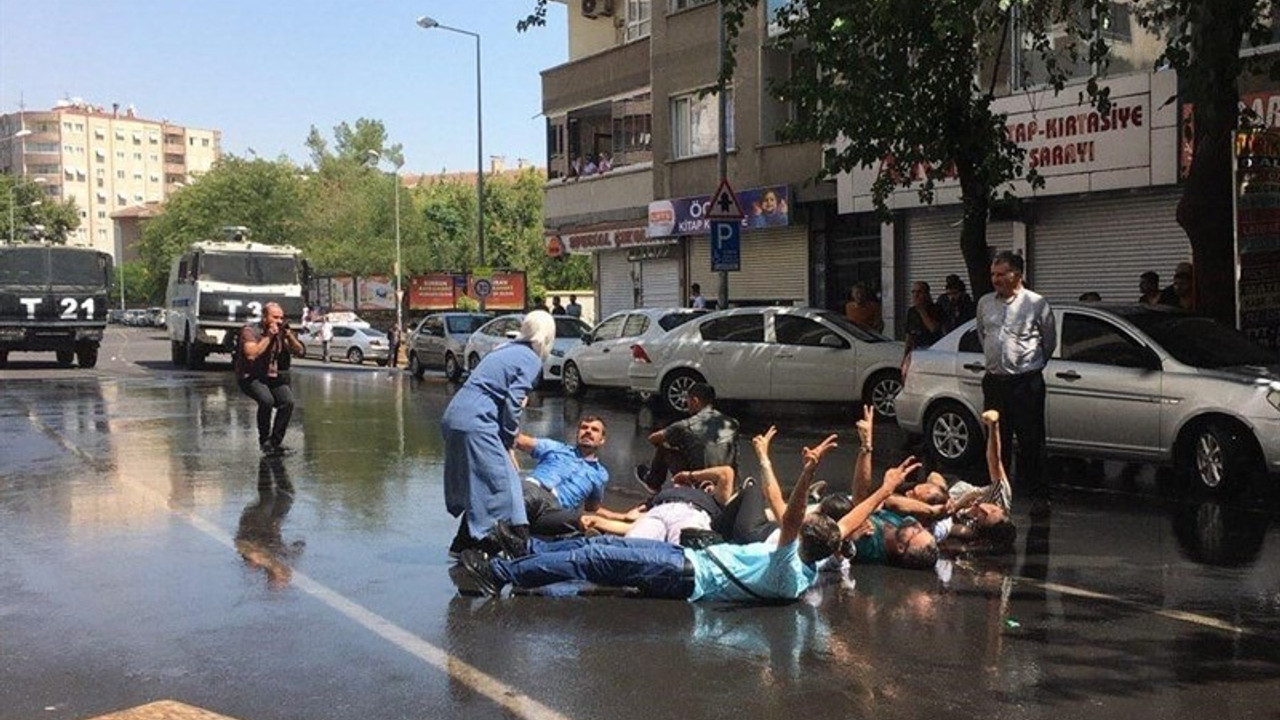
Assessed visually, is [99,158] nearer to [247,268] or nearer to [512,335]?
[247,268]

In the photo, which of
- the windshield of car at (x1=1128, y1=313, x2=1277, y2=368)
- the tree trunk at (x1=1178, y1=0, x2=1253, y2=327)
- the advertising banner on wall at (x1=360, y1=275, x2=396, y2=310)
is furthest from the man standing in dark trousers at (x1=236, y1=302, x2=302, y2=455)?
the advertising banner on wall at (x1=360, y1=275, x2=396, y2=310)

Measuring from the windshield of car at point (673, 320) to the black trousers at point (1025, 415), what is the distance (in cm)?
907

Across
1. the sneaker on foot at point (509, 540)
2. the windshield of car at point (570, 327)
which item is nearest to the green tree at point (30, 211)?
the windshield of car at point (570, 327)

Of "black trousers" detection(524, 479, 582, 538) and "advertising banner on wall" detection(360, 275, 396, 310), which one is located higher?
"advertising banner on wall" detection(360, 275, 396, 310)

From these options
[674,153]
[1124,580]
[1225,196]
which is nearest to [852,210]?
[674,153]

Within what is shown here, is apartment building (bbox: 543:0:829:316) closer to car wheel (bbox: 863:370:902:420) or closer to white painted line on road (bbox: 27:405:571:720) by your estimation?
car wheel (bbox: 863:370:902:420)

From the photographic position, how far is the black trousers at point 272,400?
13.7 m

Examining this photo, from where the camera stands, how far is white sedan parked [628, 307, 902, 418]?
1669 cm

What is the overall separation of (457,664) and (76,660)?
5.62 ft

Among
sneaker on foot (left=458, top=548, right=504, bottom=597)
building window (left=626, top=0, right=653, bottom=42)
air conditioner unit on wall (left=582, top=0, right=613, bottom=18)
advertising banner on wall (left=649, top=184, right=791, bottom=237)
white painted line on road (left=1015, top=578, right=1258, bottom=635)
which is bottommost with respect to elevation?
white painted line on road (left=1015, top=578, right=1258, bottom=635)

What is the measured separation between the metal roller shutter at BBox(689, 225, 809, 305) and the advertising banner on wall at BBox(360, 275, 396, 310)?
32224 mm

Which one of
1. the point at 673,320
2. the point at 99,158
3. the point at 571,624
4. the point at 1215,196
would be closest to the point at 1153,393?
the point at 1215,196

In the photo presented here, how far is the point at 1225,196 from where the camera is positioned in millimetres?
12836

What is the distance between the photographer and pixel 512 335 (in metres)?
24.0
